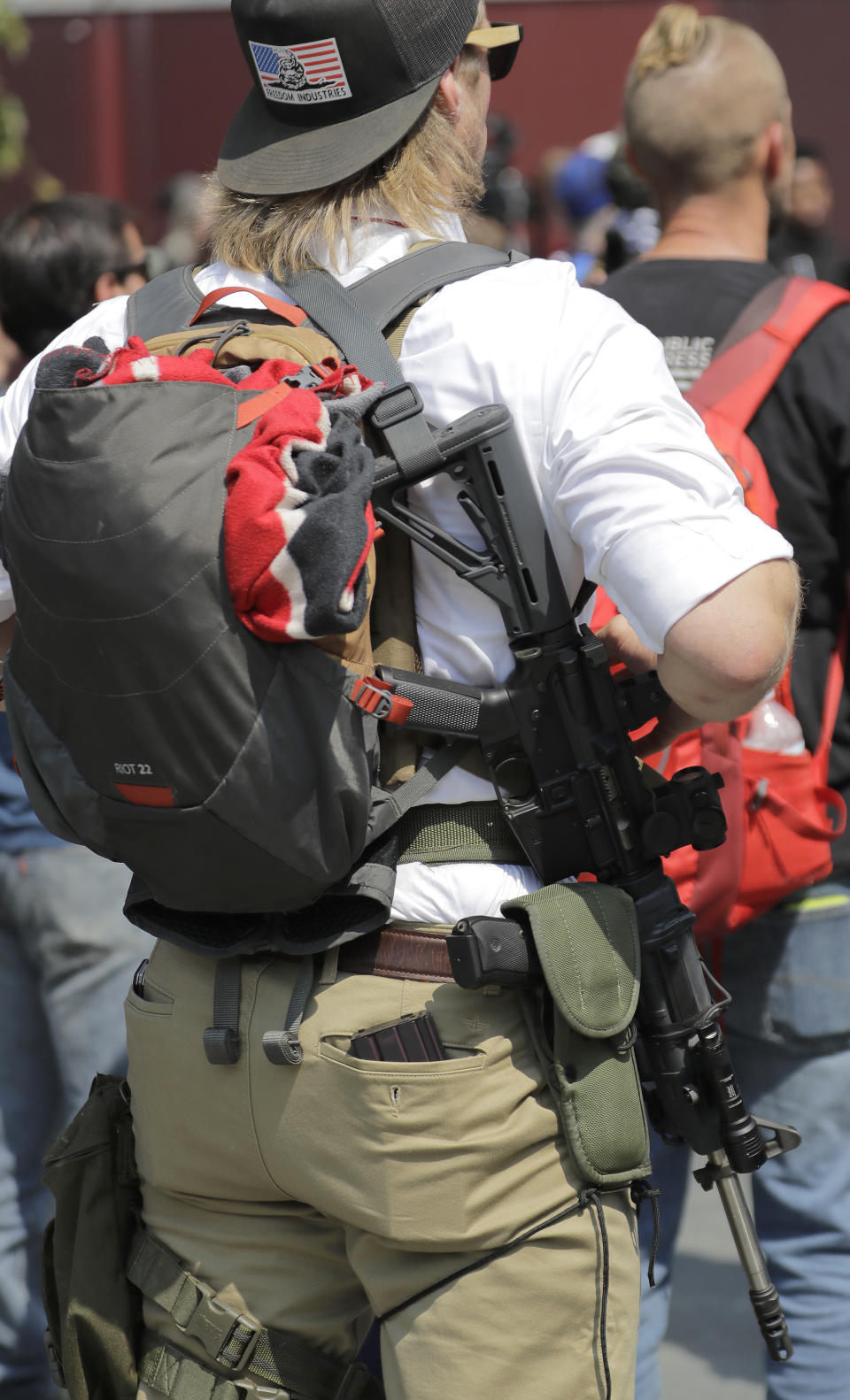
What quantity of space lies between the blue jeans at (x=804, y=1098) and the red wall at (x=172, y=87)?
1261 centimetres

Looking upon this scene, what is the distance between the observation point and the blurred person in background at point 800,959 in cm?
233

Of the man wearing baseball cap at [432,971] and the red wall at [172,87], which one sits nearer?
the man wearing baseball cap at [432,971]

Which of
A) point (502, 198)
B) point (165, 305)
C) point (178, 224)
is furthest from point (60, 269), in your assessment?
point (178, 224)

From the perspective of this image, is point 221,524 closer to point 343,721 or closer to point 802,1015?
point 343,721

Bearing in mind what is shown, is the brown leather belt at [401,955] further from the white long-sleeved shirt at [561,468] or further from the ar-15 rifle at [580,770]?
the ar-15 rifle at [580,770]

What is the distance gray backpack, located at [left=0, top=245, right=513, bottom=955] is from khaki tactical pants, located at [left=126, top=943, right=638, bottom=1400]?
111 millimetres

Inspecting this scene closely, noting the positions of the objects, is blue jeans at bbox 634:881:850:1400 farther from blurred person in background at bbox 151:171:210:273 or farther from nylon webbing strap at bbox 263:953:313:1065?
blurred person in background at bbox 151:171:210:273

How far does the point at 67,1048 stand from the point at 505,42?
6.54 feet

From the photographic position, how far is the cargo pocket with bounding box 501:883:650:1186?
59.1 inches

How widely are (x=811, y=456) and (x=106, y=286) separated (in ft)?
5.18

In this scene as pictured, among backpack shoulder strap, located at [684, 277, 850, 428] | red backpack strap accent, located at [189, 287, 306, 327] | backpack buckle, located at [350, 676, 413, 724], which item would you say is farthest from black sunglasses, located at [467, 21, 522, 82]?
backpack buckle, located at [350, 676, 413, 724]

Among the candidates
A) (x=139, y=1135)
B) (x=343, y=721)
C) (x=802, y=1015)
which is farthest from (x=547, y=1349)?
(x=802, y=1015)

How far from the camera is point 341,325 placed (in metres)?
1.54

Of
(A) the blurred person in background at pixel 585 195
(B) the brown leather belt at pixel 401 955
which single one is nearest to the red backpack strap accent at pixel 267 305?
(B) the brown leather belt at pixel 401 955
